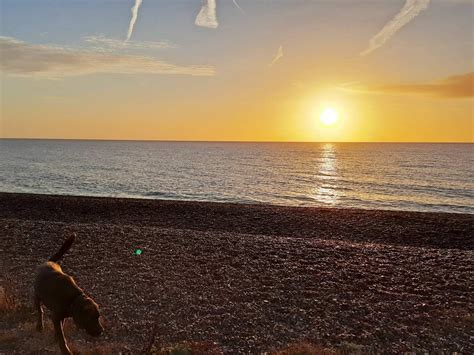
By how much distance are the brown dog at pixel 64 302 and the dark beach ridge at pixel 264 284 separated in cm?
115

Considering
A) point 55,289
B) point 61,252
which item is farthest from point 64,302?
point 61,252

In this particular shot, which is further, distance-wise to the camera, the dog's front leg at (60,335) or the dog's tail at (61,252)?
the dog's tail at (61,252)

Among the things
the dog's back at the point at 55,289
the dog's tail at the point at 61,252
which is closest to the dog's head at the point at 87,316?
the dog's back at the point at 55,289

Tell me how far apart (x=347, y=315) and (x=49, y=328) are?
6.50 metres

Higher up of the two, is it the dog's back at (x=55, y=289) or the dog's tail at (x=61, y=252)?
the dog's tail at (x=61, y=252)

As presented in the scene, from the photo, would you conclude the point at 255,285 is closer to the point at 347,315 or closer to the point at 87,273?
the point at 347,315

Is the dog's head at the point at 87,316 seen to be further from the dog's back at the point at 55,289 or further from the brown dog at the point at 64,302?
the dog's back at the point at 55,289

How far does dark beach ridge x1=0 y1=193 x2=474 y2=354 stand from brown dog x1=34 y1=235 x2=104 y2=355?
45.1 inches

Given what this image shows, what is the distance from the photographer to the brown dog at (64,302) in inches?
234

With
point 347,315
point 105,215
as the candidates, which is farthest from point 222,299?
point 105,215

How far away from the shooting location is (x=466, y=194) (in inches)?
1751

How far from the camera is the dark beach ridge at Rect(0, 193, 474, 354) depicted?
821 centimetres

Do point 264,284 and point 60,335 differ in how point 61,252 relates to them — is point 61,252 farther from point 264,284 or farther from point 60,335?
point 264,284

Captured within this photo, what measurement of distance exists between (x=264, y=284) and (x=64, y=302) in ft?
21.4
